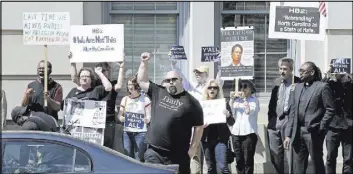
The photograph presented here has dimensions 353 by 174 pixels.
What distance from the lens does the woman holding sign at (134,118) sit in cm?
1066

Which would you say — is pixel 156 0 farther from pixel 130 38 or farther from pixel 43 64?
pixel 43 64

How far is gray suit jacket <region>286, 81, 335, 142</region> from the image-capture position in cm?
997

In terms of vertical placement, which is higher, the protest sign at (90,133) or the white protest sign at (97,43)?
the white protest sign at (97,43)

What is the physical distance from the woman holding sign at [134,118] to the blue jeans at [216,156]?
980mm

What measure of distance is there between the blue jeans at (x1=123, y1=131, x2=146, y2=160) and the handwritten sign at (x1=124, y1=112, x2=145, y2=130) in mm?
110

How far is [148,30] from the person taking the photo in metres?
12.9

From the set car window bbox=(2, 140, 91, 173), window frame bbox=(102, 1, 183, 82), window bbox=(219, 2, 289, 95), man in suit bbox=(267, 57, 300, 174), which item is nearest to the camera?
car window bbox=(2, 140, 91, 173)

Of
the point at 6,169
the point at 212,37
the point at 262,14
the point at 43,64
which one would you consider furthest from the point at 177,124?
the point at 262,14

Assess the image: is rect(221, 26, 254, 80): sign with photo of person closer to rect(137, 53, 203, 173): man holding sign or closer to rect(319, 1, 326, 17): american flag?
rect(319, 1, 326, 17): american flag

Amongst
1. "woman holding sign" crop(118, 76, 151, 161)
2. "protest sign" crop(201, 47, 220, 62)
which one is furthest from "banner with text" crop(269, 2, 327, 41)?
"woman holding sign" crop(118, 76, 151, 161)

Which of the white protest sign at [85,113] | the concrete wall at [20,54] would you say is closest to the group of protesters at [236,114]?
the white protest sign at [85,113]

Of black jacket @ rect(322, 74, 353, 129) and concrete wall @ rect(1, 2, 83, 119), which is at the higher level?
concrete wall @ rect(1, 2, 83, 119)

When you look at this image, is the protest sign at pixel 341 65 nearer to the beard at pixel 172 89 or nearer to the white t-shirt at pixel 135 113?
the white t-shirt at pixel 135 113

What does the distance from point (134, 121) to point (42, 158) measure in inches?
150
